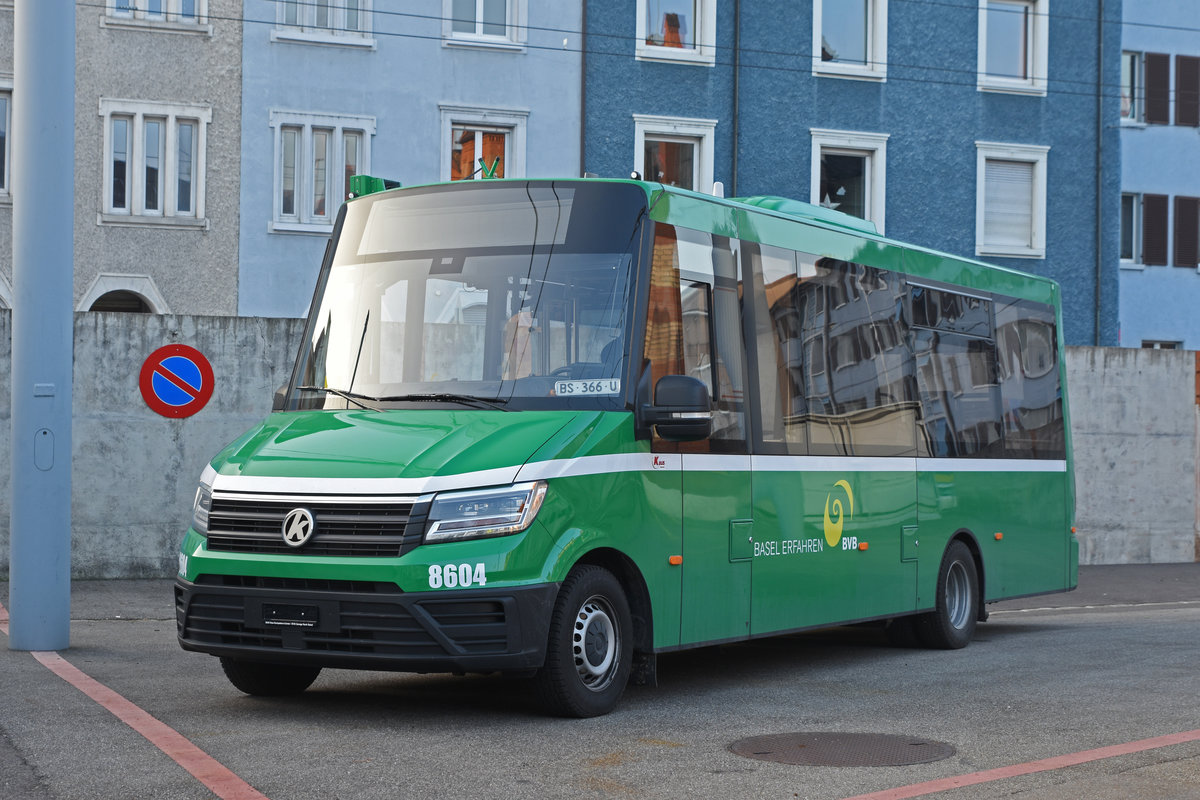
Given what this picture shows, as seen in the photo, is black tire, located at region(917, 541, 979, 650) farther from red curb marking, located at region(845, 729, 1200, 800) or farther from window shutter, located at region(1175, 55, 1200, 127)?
window shutter, located at region(1175, 55, 1200, 127)

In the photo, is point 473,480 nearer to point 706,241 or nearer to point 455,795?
point 455,795

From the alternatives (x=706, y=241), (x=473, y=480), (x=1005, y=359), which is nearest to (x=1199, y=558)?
(x=1005, y=359)

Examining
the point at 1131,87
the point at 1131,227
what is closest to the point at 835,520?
the point at 1131,227

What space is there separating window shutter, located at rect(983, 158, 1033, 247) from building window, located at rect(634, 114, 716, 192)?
242 inches

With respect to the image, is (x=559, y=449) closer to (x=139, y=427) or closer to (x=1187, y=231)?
(x=139, y=427)

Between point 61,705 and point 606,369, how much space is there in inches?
128

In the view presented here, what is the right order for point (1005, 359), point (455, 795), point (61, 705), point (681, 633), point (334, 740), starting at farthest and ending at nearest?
point (1005, 359)
point (681, 633)
point (61, 705)
point (334, 740)
point (455, 795)

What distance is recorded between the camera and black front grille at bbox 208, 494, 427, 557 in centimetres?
795

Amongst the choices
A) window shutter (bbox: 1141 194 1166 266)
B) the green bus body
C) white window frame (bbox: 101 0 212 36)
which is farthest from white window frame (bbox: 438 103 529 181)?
the green bus body

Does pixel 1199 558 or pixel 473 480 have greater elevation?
pixel 473 480

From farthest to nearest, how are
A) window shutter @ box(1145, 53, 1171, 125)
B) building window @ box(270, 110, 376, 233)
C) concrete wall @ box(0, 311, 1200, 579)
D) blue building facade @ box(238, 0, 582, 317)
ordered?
window shutter @ box(1145, 53, 1171, 125) → building window @ box(270, 110, 376, 233) → blue building facade @ box(238, 0, 582, 317) → concrete wall @ box(0, 311, 1200, 579)

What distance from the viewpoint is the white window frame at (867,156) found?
32281 mm

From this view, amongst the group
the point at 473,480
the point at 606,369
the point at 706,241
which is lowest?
the point at 473,480

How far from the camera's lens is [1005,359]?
46.4 feet
